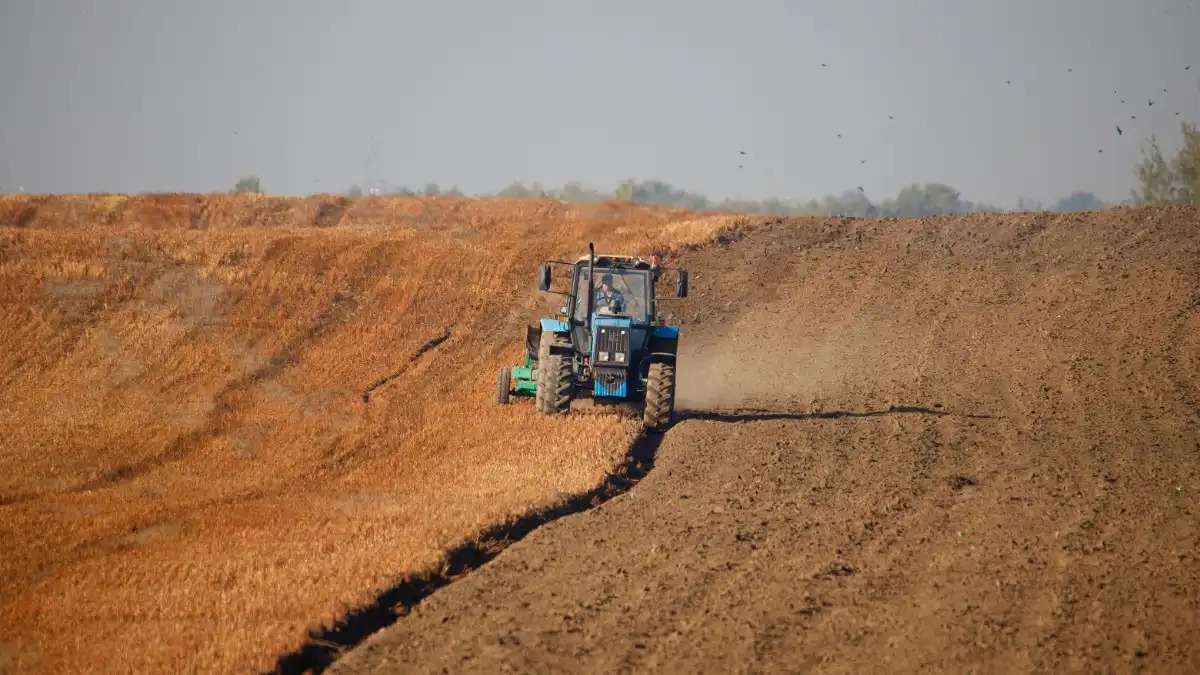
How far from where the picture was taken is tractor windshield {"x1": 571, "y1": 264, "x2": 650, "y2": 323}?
64.6ft

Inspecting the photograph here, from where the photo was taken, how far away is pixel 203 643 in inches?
361

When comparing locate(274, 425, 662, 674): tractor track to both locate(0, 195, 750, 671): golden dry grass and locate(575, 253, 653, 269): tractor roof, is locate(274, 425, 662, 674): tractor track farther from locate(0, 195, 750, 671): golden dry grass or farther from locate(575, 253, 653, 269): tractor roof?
locate(575, 253, 653, 269): tractor roof


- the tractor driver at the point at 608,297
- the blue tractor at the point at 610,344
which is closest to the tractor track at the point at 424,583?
the blue tractor at the point at 610,344

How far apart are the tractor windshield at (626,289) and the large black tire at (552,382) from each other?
939mm

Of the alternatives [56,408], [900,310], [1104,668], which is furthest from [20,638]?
[900,310]

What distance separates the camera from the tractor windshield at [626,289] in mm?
19688

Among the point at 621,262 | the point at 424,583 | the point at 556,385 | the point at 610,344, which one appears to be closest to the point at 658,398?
the point at 610,344

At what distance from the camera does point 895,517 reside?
12945 millimetres

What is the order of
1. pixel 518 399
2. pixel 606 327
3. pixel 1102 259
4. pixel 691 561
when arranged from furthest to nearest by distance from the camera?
pixel 1102 259, pixel 518 399, pixel 606 327, pixel 691 561

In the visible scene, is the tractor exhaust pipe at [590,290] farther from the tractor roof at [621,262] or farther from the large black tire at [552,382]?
A: the large black tire at [552,382]

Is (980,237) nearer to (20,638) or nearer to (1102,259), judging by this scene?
(1102,259)

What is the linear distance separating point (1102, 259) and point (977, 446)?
17622mm

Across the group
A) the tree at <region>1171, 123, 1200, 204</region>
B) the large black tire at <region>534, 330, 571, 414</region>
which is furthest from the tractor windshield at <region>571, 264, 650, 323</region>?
the tree at <region>1171, 123, 1200, 204</region>

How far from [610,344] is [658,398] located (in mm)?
1148
